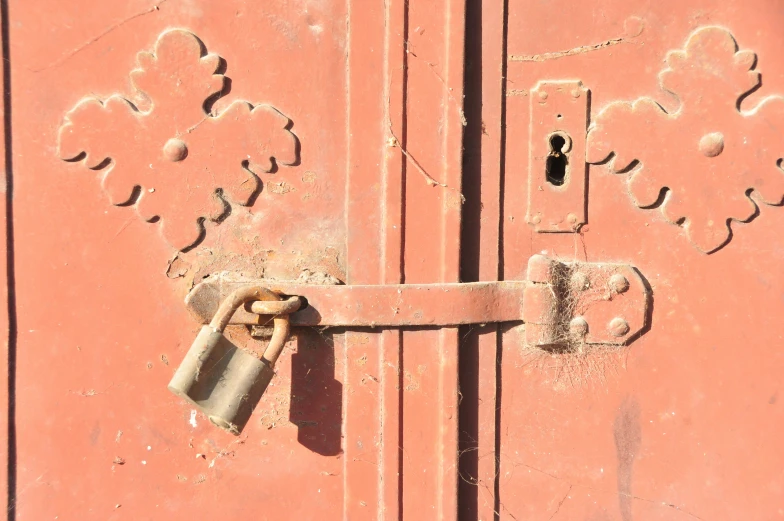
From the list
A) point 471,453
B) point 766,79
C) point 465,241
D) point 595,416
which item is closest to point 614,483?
point 595,416

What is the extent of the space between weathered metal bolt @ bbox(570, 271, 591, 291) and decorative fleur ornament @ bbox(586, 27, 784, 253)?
0.17 meters

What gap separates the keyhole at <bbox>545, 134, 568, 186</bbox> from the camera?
1.11 meters

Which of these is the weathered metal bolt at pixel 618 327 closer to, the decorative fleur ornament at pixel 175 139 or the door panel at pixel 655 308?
the door panel at pixel 655 308

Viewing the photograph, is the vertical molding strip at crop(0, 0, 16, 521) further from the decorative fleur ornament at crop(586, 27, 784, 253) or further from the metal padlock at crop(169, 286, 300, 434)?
the decorative fleur ornament at crop(586, 27, 784, 253)

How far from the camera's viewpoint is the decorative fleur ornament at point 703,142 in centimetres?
106

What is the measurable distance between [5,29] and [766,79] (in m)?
1.40

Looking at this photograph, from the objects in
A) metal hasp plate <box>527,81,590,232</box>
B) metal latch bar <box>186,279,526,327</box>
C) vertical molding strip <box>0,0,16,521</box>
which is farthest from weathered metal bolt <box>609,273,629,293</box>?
vertical molding strip <box>0,0,16,521</box>

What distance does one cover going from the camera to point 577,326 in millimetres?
1105

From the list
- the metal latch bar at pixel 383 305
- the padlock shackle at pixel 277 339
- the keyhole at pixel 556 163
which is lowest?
the padlock shackle at pixel 277 339

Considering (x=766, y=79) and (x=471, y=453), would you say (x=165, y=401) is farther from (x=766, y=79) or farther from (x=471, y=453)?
(x=766, y=79)

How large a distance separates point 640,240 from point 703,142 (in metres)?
0.21

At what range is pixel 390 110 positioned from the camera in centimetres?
107

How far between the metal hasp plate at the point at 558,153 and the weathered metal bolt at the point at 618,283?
0.39 ft

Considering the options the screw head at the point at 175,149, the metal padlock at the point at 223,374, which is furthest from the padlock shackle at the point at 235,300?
the screw head at the point at 175,149
